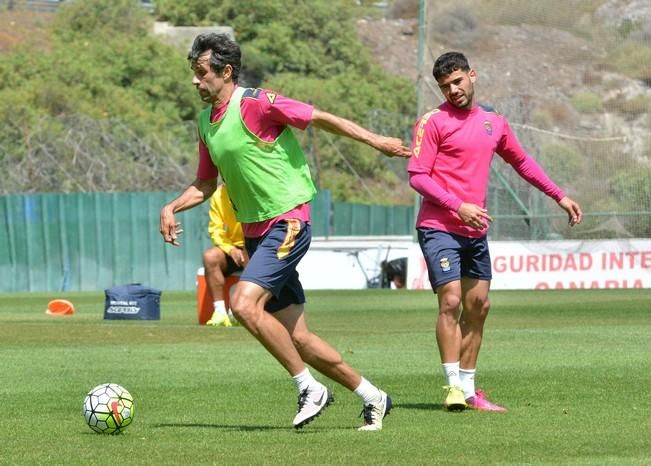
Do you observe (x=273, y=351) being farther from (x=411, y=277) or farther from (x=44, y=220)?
(x=44, y=220)

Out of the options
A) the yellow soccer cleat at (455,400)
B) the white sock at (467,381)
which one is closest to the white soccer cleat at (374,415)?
the yellow soccer cleat at (455,400)

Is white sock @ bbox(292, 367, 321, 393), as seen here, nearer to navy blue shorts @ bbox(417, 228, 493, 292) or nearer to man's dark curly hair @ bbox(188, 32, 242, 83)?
navy blue shorts @ bbox(417, 228, 493, 292)

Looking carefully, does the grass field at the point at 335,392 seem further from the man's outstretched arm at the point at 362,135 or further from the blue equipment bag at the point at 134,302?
the man's outstretched arm at the point at 362,135

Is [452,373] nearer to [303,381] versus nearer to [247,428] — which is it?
[303,381]

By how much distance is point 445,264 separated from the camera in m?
10.2

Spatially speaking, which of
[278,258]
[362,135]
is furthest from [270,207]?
[362,135]

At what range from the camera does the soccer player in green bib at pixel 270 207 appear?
9000 mm

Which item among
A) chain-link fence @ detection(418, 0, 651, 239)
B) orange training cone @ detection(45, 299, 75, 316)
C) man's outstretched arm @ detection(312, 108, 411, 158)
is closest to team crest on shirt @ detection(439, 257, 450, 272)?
man's outstretched arm @ detection(312, 108, 411, 158)

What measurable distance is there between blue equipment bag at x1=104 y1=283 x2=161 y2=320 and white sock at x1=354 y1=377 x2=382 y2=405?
39.2 feet

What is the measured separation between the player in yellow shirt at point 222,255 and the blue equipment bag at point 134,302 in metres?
1.88

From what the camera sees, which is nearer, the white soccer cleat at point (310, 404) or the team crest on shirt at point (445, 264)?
the white soccer cleat at point (310, 404)

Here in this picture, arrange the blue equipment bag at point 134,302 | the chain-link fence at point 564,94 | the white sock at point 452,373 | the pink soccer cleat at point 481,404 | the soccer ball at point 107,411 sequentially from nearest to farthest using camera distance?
1. the soccer ball at point 107,411
2. the pink soccer cleat at point 481,404
3. the white sock at point 452,373
4. the blue equipment bag at point 134,302
5. the chain-link fence at point 564,94

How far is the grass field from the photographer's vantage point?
26.6 ft

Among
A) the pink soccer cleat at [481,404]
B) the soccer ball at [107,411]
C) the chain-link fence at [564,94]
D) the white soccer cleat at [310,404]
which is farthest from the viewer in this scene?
the chain-link fence at [564,94]
